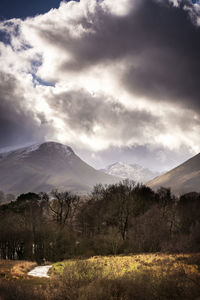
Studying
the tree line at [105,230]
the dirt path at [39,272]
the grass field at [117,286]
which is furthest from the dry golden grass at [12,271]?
the tree line at [105,230]

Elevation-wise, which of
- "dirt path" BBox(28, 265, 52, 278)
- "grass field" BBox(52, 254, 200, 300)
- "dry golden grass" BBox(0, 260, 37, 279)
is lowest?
"dirt path" BBox(28, 265, 52, 278)

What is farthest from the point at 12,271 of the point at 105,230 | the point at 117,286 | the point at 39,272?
the point at 105,230

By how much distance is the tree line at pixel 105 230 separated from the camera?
38062mm

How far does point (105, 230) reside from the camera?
4966cm

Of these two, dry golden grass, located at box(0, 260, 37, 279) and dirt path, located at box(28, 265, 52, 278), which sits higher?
dry golden grass, located at box(0, 260, 37, 279)

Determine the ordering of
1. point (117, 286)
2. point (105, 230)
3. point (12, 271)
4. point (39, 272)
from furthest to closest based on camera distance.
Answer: point (105, 230) → point (39, 272) → point (12, 271) → point (117, 286)

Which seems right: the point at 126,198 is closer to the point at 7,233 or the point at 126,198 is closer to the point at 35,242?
the point at 35,242

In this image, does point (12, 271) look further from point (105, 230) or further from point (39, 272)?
point (105, 230)

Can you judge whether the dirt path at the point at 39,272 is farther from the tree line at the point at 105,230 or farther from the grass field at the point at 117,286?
the grass field at the point at 117,286

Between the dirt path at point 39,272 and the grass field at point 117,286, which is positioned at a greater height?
the grass field at point 117,286

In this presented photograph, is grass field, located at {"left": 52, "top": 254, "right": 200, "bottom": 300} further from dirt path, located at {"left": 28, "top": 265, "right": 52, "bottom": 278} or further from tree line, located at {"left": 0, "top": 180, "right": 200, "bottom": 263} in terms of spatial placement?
tree line, located at {"left": 0, "top": 180, "right": 200, "bottom": 263}

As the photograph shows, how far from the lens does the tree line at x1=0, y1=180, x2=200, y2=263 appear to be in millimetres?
38062

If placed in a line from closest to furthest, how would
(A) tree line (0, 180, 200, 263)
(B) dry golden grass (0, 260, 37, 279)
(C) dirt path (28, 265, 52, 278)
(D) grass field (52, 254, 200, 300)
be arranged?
(D) grass field (52, 254, 200, 300) < (B) dry golden grass (0, 260, 37, 279) < (C) dirt path (28, 265, 52, 278) < (A) tree line (0, 180, 200, 263)

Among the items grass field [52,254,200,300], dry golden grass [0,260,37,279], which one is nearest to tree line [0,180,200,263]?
dry golden grass [0,260,37,279]
